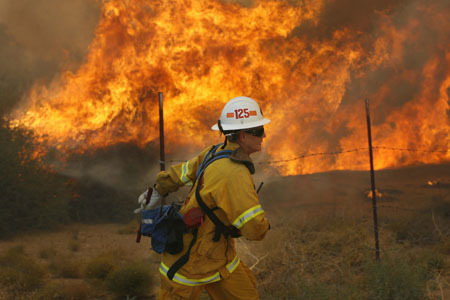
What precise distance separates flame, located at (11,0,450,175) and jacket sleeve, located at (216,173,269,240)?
927 centimetres

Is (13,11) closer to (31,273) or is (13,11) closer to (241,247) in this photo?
(31,273)

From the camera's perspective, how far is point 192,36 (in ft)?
38.4

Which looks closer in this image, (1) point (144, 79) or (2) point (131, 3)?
(2) point (131, 3)

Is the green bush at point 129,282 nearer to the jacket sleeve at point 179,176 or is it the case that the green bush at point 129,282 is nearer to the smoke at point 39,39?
the jacket sleeve at point 179,176

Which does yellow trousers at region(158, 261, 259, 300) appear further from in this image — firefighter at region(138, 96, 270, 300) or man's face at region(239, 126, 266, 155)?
man's face at region(239, 126, 266, 155)

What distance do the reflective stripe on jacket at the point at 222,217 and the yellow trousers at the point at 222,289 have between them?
0.05m

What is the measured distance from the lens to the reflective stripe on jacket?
2.62m

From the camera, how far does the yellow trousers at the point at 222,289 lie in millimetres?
2859

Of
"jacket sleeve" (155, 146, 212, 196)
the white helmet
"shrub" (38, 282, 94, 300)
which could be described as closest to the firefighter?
the white helmet

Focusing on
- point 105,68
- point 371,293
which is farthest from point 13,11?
point 371,293

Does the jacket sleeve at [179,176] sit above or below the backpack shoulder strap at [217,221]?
above

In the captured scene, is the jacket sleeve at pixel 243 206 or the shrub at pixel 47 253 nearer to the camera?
the jacket sleeve at pixel 243 206

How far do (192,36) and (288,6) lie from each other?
3102mm

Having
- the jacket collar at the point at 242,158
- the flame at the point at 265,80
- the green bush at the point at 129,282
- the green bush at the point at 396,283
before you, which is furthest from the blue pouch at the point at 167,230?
the flame at the point at 265,80
